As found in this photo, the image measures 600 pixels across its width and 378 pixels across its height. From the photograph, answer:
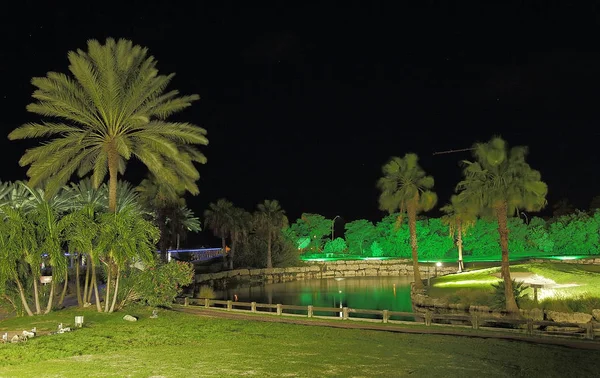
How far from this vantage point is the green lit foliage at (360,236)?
125 meters

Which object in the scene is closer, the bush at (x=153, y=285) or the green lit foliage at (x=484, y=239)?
the bush at (x=153, y=285)

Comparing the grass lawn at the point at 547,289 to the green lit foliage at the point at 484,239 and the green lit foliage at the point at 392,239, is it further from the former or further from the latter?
the green lit foliage at the point at 392,239

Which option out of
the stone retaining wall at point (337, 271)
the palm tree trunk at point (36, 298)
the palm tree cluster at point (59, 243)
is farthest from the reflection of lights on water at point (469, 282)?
the palm tree trunk at point (36, 298)

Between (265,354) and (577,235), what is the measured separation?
3872 inches

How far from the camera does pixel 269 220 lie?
88.6 m

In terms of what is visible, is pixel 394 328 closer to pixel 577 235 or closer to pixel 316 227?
pixel 577 235

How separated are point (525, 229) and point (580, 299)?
7857cm

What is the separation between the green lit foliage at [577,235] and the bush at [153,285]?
3566 inches

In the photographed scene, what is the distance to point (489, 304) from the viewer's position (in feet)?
125

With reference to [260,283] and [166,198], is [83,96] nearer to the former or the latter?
[166,198]

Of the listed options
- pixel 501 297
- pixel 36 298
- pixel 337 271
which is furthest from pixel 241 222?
pixel 36 298

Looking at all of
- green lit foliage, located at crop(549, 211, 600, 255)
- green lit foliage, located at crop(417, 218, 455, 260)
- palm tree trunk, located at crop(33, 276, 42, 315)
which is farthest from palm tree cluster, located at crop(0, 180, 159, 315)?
green lit foliage, located at crop(549, 211, 600, 255)

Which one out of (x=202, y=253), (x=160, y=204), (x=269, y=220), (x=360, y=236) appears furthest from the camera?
(x=360, y=236)

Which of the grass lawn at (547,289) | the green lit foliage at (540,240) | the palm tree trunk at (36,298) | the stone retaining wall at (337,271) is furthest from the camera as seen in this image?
the green lit foliage at (540,240)
